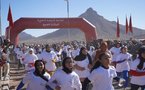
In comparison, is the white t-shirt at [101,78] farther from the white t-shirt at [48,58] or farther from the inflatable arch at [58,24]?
the inflatable arch at [58,24]

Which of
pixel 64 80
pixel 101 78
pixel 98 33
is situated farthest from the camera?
pixel 98 33

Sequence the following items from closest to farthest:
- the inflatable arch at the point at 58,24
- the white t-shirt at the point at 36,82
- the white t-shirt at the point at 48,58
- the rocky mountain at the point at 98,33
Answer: the white t-shirt at the point at 36,82
the white t-shirt at the point at 48,58
the inflatable arch at the point at 58,24
the rocky mountain at the point at 98,33

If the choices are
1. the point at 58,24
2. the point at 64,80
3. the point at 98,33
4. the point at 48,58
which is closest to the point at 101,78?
the point at 64,80

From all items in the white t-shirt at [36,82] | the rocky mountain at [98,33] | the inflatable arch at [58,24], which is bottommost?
the white t-shirt at [36,82]

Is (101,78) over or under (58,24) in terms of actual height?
under

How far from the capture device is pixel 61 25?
20109mm

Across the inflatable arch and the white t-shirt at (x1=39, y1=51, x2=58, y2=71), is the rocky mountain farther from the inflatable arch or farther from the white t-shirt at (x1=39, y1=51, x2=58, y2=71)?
the white t-shirt at (x1=39, y1=51, x2=58, y2=71)

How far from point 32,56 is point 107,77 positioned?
190 inches

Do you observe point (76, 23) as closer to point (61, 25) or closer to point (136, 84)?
point (61, 25)

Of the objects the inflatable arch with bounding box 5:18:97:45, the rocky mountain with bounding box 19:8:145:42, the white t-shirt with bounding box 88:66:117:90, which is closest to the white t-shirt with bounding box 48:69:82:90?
the white t-shirt with bounding box 88:66:117:90

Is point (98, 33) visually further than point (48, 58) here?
Yes

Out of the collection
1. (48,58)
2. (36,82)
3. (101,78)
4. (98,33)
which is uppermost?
(98,33)

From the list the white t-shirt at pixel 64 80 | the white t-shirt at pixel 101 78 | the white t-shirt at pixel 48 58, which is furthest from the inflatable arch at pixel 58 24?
the white t-shirt at pixel 101 78

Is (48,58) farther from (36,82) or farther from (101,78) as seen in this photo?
(101,78)
